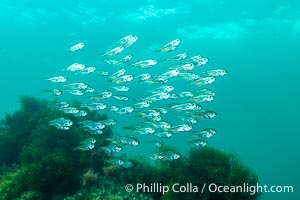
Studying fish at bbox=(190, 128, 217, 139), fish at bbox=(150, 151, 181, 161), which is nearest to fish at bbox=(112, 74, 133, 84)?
fish at bbox=(150, 151, 181, 161)

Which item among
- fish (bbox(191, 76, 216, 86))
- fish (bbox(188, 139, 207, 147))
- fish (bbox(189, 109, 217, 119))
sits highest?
fish (bbox(191, 76, 216, 86))

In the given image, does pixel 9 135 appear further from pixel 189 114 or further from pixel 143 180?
pixel 189 114

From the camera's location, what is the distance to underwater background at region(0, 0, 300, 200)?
3678 cm

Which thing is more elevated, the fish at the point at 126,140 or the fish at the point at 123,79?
the fish at the point at 123,79

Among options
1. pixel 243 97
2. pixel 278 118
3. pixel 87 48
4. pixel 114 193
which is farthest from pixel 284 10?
pixel 278 118

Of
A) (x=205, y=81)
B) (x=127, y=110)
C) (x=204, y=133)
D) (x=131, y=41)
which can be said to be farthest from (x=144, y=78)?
(x=204, y=133)

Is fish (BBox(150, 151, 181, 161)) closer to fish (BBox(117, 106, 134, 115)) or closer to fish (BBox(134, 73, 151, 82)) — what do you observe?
fish (BBox(117, 106, 134, 115))

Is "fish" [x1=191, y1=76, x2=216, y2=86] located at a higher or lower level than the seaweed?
higher

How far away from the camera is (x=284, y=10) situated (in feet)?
120

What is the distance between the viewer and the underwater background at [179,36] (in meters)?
36.8

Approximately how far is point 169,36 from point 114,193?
35208 mm

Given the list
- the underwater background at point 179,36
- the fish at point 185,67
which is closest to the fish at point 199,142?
the fish at point 185,67

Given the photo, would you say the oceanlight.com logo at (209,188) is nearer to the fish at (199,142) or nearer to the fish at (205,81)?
the fish at (199,142)

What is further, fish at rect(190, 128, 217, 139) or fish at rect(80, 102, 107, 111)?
fish at rect(80, 102, 107, 111)
